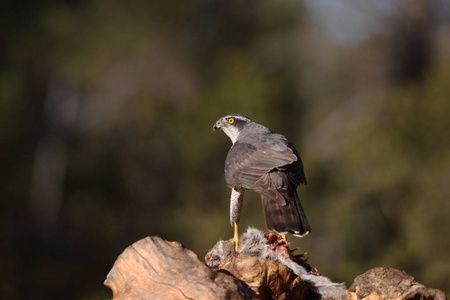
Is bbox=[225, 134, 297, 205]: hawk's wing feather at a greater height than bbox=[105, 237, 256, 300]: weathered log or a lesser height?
greater

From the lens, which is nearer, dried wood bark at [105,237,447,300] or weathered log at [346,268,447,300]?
dried wood bark at [105,237,447,300]

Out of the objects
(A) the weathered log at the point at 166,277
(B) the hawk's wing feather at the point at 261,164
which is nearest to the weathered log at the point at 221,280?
(A) the weathered log at the point at 166,277

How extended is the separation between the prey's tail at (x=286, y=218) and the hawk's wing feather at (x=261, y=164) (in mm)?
40

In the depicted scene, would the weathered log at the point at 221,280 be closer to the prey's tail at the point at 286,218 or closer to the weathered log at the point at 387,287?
the weathered log at the point at 387,287

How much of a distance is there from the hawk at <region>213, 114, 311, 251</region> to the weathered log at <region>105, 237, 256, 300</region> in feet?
2.06

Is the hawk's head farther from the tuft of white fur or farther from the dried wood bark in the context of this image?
the dried wood bark

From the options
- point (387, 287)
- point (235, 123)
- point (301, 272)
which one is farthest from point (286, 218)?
point (235, 123)

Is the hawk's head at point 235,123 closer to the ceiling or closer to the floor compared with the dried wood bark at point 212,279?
closer to the ceiling

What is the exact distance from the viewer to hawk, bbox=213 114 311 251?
362cm

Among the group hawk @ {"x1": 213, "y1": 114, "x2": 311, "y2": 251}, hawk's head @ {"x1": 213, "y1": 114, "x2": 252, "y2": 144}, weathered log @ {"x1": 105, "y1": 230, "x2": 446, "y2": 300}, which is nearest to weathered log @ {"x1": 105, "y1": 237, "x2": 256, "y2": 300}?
weathered log @ {"x1": 105, "y1": 230, "x2": 446, "y2": 300}

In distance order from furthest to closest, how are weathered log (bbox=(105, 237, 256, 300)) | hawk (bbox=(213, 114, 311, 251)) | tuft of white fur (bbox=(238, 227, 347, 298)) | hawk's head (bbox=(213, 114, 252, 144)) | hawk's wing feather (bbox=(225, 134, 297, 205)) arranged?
1. hawk's head (bbox=(213, 114, 252, 144))
2. hawk's wing feather (bbox=(225, 134, 297, 205))
3. hawk (bbox=(213, 114, 311, 251))
4. tuft of white fur (bbox=(238, 227, 347, 298))
5. weathered log (bbox=(105, 237, 256, 300))

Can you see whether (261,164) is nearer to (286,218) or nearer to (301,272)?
(286,218)

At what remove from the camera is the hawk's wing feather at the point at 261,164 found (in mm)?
3846

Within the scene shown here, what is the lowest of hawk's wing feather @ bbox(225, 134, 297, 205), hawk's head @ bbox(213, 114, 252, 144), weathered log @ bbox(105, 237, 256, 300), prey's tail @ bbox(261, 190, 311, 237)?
weathered log @ bbox(105, 237, 256, 300)
